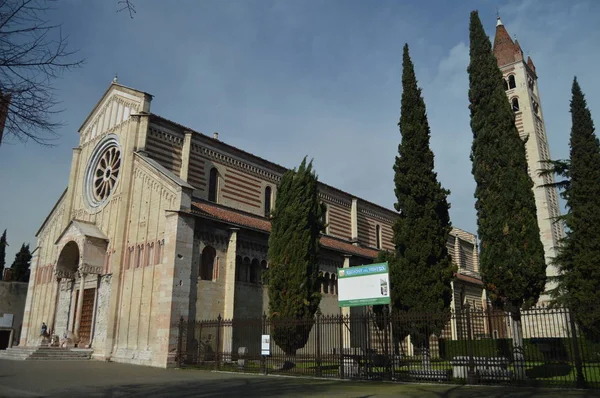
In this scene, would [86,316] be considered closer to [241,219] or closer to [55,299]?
[55,299]

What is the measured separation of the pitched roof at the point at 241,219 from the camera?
21125mm

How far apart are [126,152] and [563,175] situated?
21834 millimetres

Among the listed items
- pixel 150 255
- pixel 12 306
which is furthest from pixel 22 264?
pixel 150 255

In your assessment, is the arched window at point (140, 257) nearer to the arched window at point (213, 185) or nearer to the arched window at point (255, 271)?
the arched window at point (213, 185)

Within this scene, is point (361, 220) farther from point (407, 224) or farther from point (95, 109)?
point (95, 109)

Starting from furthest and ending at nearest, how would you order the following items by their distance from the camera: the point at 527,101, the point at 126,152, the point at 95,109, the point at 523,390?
the point at 527,101 < the point at 95,109 < the point at 126,152 < the point at 523,390

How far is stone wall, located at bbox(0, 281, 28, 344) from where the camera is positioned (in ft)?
100

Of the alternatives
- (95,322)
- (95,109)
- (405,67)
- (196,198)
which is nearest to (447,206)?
(405,67)

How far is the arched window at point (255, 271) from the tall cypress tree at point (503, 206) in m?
10.8

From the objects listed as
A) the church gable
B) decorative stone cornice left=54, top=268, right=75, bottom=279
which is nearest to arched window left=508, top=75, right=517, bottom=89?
the church gable

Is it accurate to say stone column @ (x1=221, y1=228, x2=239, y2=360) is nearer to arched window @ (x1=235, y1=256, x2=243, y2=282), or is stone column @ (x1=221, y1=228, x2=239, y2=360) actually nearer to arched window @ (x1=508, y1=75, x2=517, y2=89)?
arched window @ (x1=235, y1=256, x2=243, y2=282)

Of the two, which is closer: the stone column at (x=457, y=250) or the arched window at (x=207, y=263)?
the arched window at (x=207, y=263)

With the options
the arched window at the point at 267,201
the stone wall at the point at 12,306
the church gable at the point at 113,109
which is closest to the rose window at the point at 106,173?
the church gable at the point at 113,109

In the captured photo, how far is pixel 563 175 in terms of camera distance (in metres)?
24.0
